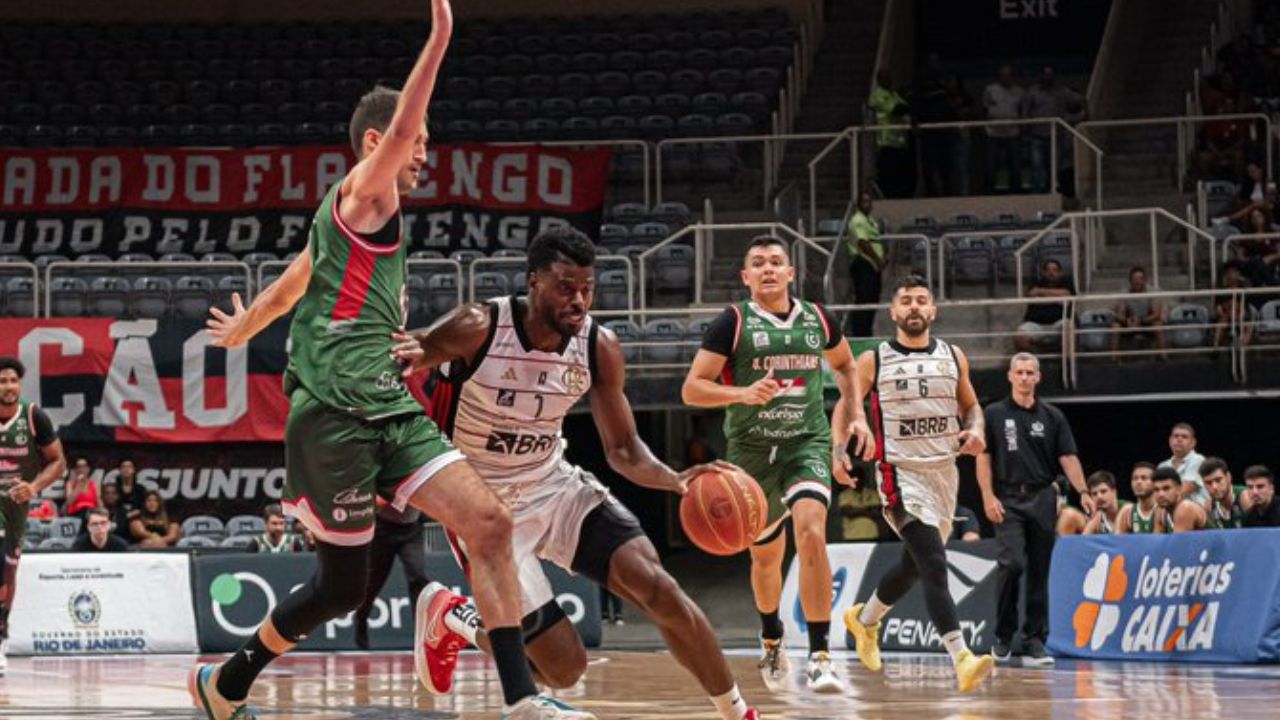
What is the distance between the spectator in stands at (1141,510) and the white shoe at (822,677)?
19.2 ft

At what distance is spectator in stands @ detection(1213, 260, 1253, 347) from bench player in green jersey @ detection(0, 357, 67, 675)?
11337 mm

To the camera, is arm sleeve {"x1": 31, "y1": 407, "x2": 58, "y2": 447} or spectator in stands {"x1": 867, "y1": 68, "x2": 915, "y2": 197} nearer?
arm sleeve {"x1": 31, "y1": 407, "x2": 58, "y2": 447}

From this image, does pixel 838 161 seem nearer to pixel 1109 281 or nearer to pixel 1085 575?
pixel 1109 281

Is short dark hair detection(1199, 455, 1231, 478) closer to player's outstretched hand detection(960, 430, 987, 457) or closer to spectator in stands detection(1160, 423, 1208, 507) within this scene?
spectator in stands detection(1160, 423, 1208, 507)

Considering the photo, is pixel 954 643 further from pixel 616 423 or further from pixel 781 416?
pixel 616 423

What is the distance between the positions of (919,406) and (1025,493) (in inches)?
124

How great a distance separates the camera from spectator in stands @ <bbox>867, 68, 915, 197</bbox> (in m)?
26.8

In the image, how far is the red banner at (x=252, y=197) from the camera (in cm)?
2589

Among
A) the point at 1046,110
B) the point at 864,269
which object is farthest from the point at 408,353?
the point at 1046,110

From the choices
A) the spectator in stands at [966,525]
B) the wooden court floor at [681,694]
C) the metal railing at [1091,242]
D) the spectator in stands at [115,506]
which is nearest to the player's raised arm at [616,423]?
the wooden court floor at [681,694]

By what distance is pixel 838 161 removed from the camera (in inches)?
1125

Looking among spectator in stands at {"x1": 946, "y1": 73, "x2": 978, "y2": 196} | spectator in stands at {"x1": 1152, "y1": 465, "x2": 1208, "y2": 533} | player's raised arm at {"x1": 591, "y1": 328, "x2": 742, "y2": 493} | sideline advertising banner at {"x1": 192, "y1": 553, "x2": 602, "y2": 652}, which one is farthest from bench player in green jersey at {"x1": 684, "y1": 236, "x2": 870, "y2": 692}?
spectator in stands at {"x1": 946, "y1": 73, "x2": 978, "y2": 196}

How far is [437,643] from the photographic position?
851 centimetres

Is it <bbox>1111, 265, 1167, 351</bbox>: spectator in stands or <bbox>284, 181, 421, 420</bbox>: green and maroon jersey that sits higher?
<bbox>1111, 265, 1167, 351</bbox>: spectator in stands
